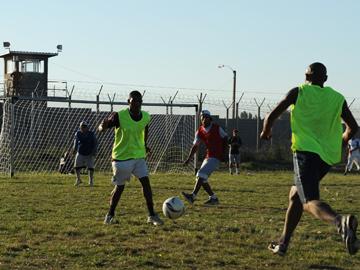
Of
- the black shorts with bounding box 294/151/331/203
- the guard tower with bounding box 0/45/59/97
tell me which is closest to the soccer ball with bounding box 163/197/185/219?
the black shorts with bounding box 294/151/331/203

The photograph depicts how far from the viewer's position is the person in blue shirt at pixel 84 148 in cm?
1828

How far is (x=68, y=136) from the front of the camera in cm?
2773

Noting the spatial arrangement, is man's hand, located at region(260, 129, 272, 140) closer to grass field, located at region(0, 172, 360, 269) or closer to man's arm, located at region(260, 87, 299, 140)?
man's arm, located at region(260, 87, 299, 140)

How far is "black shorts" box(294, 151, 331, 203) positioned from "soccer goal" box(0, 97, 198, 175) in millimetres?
17986

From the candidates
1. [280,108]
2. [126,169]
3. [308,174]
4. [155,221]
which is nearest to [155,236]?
[155,221]

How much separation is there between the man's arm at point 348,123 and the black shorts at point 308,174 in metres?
0.59

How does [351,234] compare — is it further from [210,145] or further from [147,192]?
[210,145]

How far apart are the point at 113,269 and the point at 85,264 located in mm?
364

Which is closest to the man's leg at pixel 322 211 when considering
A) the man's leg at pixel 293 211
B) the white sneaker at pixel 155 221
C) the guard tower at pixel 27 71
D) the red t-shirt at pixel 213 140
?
the man's leg at pixel 293 211

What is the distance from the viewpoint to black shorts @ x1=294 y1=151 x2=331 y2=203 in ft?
21.2

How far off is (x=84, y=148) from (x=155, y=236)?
9.91 meters

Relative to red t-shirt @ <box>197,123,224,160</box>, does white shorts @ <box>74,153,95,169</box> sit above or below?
below

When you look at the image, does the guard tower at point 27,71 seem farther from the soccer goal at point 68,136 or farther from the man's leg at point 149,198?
the man's leg at point 149,198

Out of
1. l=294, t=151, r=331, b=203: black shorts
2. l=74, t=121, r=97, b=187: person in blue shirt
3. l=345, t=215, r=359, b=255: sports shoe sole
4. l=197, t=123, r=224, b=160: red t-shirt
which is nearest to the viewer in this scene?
l=345, t=215, r=359, b=255: sports shoe sole
